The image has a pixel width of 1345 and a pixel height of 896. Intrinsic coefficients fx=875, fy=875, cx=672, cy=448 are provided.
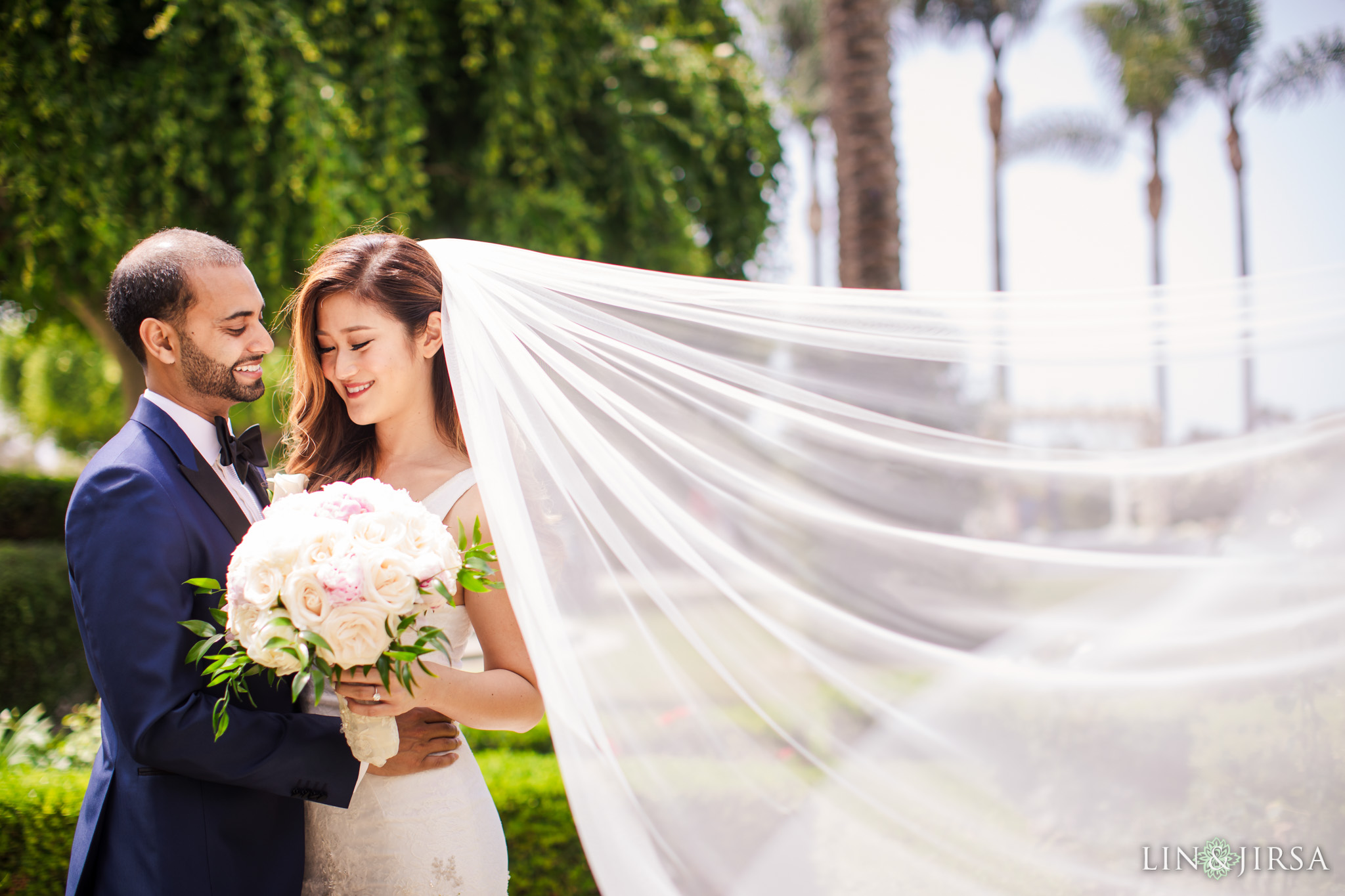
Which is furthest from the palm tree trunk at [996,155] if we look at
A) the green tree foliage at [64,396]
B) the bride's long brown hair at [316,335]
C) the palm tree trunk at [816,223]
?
the green tree foliage at [64,396]

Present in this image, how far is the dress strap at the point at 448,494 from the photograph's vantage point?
221 cm

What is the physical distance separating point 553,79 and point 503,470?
6.30 meters

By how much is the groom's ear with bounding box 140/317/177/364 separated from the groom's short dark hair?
17 mm

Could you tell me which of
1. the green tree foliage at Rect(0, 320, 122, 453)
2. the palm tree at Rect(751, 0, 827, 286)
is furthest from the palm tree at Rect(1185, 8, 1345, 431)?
the green tree foliage at Rect(0, 320, 122, 453)

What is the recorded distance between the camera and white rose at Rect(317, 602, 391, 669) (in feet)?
5.33

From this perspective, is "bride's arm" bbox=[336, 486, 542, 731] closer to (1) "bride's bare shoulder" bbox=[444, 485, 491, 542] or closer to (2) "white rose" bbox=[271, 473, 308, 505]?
(1) "bride's bare shoulder" bbox=[444, 485, 491, 542]

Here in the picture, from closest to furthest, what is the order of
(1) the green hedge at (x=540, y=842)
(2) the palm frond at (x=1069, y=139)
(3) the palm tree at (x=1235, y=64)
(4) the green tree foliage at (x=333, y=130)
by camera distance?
(1) the green hedge at (x=540, y=842) < (4) the green tree foliage at (x=333, y=130) < (3) the palm tree at (x=1235, y=64) < (2) the palm frond at (x=1069, y=139)

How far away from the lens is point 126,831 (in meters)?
1.87

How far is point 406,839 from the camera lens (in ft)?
6.90

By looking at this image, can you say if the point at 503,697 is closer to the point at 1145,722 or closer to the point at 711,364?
the point at 711,364

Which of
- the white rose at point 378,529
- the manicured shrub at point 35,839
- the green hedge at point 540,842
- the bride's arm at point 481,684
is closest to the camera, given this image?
the white rose at point 378,529

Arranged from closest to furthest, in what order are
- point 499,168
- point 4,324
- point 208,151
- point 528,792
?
1. point 528,792
2. point 208,151
3. point 499,168
4. point 4,324

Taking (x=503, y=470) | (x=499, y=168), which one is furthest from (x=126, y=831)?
(x=499, y=168)

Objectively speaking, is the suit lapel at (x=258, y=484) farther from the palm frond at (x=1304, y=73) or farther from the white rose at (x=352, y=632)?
the palm frond at (x=1304, y=73)
